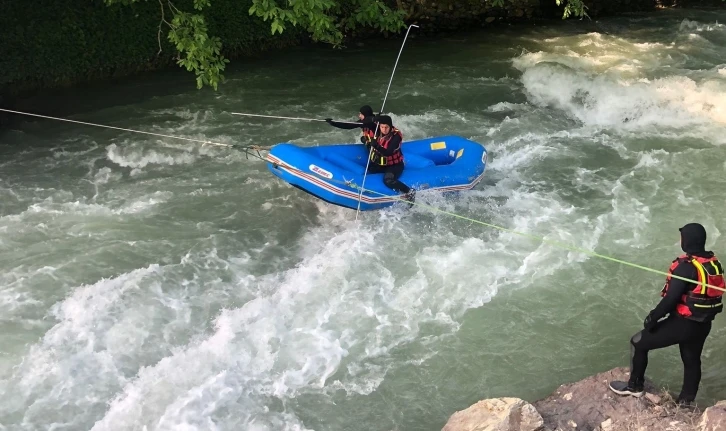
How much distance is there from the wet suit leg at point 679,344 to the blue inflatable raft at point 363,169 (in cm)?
338

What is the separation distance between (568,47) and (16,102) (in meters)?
10.2

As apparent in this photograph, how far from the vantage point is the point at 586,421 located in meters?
4.48

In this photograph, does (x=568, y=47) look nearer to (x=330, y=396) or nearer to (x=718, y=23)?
(x=718, y=23)

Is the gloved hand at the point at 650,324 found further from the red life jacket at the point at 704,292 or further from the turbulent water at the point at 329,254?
the turbulent water at the point at 329,254

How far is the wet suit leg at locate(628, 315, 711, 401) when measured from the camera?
4.27 metres

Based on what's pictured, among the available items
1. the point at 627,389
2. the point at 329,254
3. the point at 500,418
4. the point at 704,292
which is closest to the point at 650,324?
the point at 704,292

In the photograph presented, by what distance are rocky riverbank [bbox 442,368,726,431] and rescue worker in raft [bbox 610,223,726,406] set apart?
259 mm

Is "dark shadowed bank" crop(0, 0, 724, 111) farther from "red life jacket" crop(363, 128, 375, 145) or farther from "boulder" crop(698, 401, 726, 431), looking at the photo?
"boulder" crop(698, 401, 726, 431)

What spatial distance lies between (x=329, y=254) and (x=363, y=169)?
120cm

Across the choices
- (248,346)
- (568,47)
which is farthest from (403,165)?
(568,47)

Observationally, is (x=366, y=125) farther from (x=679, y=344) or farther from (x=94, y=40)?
(x=94, y=40)

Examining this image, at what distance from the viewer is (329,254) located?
22.5 ft

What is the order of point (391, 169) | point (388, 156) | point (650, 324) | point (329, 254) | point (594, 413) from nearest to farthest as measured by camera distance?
point (650, 324), point (594, 413), point (329, 254), point (388, 156), point (391, 169)

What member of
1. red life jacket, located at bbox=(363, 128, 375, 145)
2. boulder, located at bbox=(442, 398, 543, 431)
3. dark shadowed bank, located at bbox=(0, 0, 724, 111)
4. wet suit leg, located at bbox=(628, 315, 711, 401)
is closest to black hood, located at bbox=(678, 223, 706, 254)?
wet suit leg, located at bbox=(628, 315, 711, 401)
